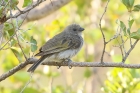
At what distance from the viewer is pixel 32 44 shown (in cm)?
321

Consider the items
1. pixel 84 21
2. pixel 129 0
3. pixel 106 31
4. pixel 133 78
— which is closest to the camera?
pixel 129 0

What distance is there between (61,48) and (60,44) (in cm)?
5

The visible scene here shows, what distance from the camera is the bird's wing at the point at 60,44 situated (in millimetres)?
4016

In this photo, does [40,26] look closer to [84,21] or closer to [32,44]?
[84,21]

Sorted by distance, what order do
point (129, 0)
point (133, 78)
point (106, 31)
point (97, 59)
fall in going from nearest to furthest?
point (129, 0) → point (133, 78) → point (106, 31) → point (97, 59)

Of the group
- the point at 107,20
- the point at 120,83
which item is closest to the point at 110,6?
the point at 107,20

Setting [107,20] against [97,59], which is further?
[97,59]

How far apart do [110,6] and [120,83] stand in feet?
6.53

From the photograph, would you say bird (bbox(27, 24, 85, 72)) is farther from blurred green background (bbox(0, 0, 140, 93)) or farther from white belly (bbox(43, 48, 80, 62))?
blurred green background (bbox(0, 0, 140, 93))

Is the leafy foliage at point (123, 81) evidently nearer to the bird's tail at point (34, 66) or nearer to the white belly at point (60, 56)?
the white belly at point (60, 56)

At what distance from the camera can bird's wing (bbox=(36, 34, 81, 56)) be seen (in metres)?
4.02

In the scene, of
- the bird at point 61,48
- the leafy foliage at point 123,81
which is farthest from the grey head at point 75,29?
the leafy foliage at point 123,81

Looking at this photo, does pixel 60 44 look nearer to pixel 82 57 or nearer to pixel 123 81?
pixel 123 81

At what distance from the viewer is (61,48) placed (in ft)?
13.9
